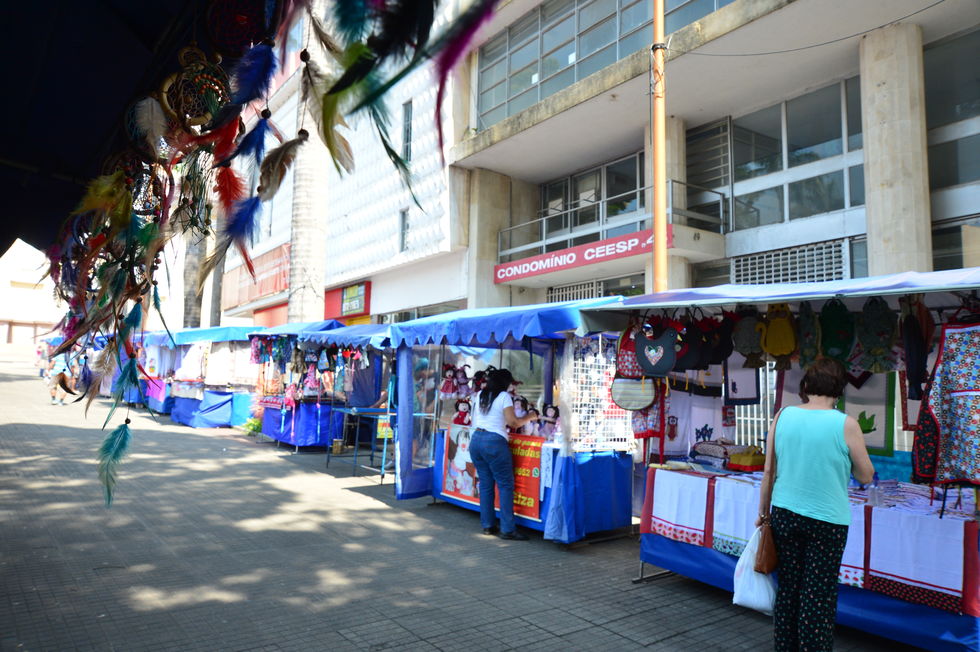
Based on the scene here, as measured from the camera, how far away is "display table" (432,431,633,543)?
6.78 m

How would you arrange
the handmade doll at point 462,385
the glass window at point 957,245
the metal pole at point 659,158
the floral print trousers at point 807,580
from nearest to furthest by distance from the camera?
the floral print trousers at point 807,580 → the metal pole at point 659,158 → the handmade doll at point 462,385 → the glass window at point 957,245

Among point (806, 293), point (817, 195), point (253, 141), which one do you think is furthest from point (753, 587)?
point (817, 195)

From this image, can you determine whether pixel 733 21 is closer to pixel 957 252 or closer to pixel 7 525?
pixel 957 252

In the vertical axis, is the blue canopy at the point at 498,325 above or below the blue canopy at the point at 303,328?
below

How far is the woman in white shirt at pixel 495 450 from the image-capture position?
722 cm

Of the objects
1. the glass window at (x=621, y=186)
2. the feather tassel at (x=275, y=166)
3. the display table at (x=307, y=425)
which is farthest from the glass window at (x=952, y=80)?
the display table at (x=307, y=425)

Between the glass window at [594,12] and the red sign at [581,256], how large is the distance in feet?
16.9

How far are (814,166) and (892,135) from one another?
2.08m

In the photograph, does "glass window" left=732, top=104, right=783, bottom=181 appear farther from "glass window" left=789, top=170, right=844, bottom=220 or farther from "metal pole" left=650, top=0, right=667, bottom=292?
"metal pole" left=650, top=0, right=667, bottom=292

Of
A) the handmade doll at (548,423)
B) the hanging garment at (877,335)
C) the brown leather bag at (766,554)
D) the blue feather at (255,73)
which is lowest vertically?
the brown leather bag at (766,554)

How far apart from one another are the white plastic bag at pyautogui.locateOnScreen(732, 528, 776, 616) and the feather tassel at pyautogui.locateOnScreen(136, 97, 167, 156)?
3895mm

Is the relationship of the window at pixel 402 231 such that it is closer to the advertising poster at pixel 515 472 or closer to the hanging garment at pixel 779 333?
the advertising poster at pixel 515 472

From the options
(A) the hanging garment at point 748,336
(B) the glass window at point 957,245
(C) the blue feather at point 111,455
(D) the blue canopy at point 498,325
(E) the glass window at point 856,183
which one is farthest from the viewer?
(E) the glass window at point 856,183

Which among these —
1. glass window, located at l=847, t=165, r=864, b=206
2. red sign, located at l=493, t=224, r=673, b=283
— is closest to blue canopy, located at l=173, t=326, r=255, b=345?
red sign, located at l=493, t=224, r=673, b=283
